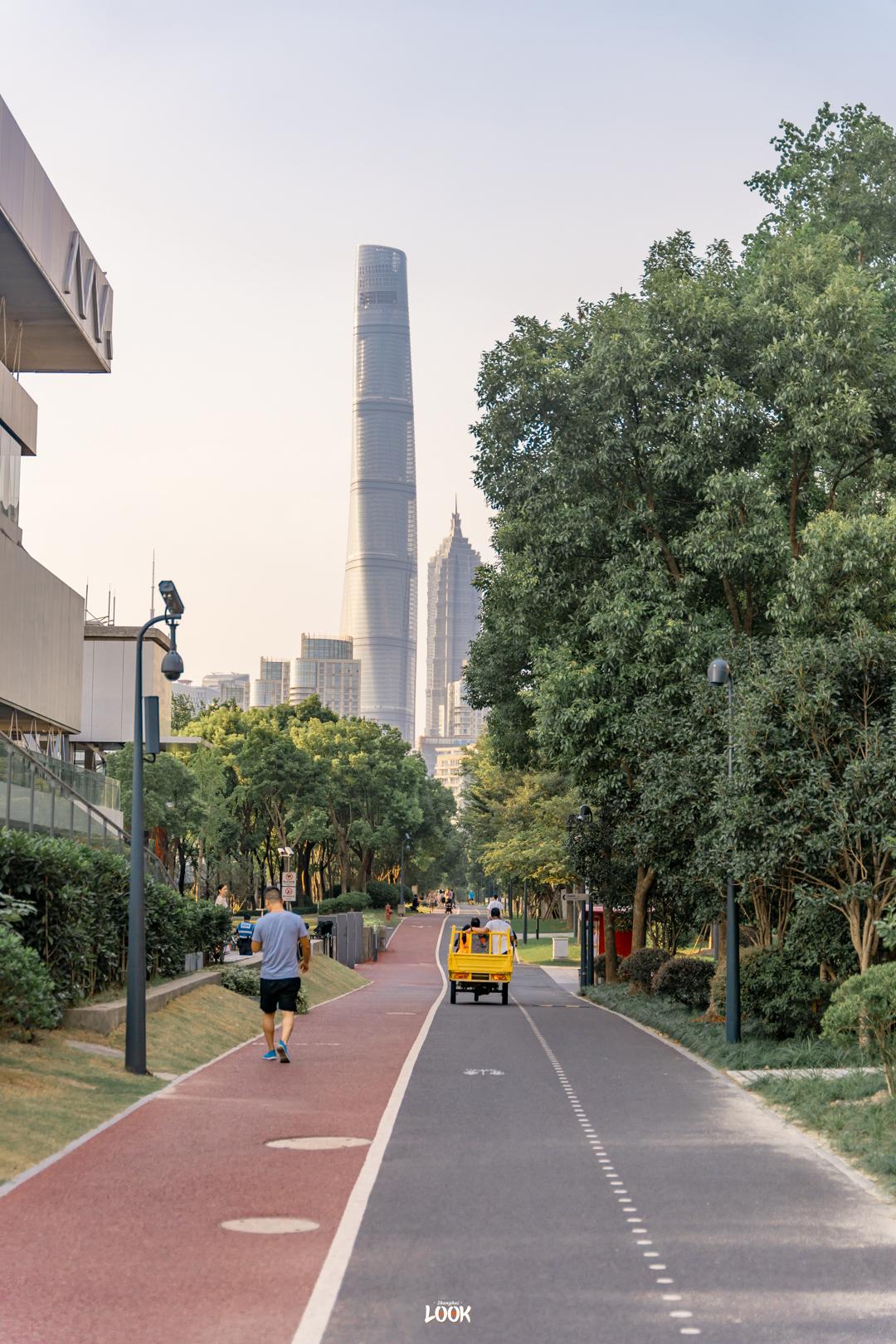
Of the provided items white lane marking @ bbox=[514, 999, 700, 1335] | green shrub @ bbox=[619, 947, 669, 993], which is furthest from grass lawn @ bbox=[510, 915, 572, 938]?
white lane marking @ bbox=[514, 999, 700, 1335]

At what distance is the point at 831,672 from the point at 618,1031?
860cm

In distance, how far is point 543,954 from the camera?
8194cm

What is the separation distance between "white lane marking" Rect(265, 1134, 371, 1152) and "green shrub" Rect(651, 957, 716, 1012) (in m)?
18.4

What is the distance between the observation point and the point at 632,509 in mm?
30234

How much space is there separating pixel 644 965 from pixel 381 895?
75.9 metres

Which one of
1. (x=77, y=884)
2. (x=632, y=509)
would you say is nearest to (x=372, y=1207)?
(x=77, y=884)

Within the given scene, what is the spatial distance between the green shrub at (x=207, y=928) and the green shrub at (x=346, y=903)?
61439 millimetres

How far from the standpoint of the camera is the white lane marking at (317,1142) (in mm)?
11930

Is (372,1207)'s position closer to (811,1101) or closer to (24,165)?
(811,1101)

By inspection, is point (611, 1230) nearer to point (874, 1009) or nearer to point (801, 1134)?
point (801, 1134)

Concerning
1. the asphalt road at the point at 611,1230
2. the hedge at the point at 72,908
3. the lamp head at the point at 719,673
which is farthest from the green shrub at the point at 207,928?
the asphalt road at the point at 611,1230

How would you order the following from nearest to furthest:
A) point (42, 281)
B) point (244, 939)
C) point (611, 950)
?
point (244, 939), point (42, 281), point (611, 950)

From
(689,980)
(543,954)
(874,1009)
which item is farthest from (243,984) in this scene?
(543,954)

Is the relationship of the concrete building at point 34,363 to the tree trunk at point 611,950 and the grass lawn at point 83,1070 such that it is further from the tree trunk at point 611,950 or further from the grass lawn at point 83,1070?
the grass lawn at point 83,1070
